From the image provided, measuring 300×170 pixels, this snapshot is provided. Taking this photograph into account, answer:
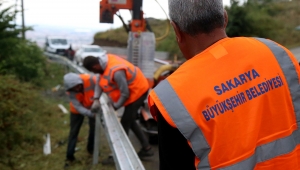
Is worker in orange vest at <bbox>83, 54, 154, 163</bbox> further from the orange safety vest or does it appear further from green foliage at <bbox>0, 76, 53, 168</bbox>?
green foliage at <bbox>0, 76, 53, 168</bbox>

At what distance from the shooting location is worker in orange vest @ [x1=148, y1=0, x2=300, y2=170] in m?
1.50

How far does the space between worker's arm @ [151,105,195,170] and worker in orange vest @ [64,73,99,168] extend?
474 centimetres

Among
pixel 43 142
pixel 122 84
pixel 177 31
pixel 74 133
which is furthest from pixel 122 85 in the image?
pixel 177 31

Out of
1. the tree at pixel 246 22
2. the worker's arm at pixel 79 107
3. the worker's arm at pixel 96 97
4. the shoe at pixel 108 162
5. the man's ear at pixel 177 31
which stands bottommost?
the shoe at pixel 108 162

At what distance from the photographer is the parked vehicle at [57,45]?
3659cm

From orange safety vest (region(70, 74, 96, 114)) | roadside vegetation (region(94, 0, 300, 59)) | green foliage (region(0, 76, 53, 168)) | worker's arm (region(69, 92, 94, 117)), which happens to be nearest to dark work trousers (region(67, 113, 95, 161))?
orange safety vest (region(70, 74, 96, 114))

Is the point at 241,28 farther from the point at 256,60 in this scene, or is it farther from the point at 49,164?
the point at 256,60

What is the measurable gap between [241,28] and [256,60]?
24041 mm

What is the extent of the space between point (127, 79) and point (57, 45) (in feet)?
108

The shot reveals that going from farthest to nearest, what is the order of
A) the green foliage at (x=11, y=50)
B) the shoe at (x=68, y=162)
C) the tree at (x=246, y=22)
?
1. the tree at (x=246, y=22)
2. the green foliage at (x=11, y=50)
3. the shoe at (x=68, y=162)

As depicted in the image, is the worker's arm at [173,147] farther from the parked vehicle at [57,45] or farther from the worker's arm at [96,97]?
the parked vehicle at [57,45]

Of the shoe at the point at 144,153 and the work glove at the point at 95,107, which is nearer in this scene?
the work glove at the point at 95,107

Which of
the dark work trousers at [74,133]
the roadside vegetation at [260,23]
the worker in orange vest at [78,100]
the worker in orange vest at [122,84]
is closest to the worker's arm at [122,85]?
the worker in orange vest at [122,84]

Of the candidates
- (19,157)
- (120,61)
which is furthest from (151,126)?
(19,157)
